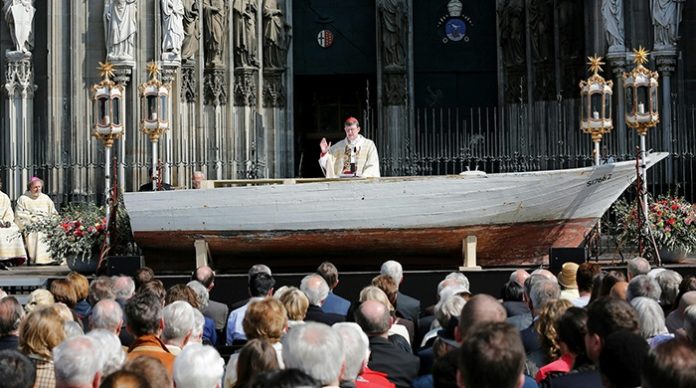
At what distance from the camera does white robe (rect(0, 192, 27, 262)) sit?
1864 centimetres

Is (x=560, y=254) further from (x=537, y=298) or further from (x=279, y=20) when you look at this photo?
(x=279, y=20)

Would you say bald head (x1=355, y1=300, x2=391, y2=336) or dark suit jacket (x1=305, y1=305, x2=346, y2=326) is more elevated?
bald head (x1=355, y1=300, x2=391, y2=336)

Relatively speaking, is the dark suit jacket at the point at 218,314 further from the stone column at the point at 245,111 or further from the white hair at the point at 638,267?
the stone column at the point at 245,111

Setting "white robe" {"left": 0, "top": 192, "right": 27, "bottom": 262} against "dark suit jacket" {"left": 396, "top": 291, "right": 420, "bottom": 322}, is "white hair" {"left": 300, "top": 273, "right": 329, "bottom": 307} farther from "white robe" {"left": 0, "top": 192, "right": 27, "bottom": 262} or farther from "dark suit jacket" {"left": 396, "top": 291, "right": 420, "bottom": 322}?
"white robe" {"left": 0, "top": 192, "right": 27, "bottom": 262}

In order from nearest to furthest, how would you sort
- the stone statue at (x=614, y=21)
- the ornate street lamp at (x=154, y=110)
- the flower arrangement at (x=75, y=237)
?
1. the flower arrangement at (x=75, y=237)
2. the ornate street lamp at (x=154, y=110)
3. the stone statue at (x=614, y=21)

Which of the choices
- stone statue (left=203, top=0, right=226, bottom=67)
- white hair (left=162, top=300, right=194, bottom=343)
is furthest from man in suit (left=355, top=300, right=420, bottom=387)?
stone statue (left=203, top=0, right=226, bottom=67)

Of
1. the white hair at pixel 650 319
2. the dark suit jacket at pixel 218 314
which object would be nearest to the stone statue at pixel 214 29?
the dark suit jacket at pixel 218 314

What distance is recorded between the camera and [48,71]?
66.8ft

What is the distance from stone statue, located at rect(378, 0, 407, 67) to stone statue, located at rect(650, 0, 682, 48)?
16.8 feet

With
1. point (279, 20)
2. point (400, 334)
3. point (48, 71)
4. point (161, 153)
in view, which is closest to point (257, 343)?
point (400, 334)

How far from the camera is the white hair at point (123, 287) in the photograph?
29.7ft

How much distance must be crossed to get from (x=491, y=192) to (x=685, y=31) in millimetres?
8087

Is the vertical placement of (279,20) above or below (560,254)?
above

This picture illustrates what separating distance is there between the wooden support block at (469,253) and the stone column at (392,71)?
876 centimetres
